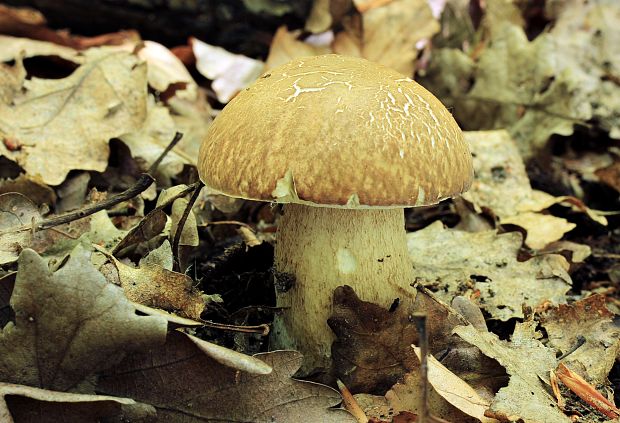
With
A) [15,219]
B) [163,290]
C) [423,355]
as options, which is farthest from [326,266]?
[15,219]

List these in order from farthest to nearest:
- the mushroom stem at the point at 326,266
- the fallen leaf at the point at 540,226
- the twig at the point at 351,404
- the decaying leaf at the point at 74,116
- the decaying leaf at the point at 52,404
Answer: the fallen leaf at the point at 540,226 < the decaying leaf at the point at 74,116 < the mushroom stem at the point at 326,266 < the twig at the point at 351,404 < the decaying leaf at the point at 52,404

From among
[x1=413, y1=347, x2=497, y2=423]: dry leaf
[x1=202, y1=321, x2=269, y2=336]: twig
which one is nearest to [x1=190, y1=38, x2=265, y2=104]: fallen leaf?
[x1=202, y1=321, x2=269, y2=336]: twig

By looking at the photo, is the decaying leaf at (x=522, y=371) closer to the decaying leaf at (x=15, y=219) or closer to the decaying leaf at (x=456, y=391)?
the decaying leaf at (x=456, y=391)

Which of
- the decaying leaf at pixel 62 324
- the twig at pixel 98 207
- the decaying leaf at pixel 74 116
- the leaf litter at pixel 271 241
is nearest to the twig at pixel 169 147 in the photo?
the leaf litter at pixel 271 241

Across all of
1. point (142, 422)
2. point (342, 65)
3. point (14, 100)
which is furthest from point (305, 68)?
point (14, 100)

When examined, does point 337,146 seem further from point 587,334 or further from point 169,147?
point 587,334

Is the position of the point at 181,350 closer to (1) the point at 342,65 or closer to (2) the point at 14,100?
(1) the point at 342,65
